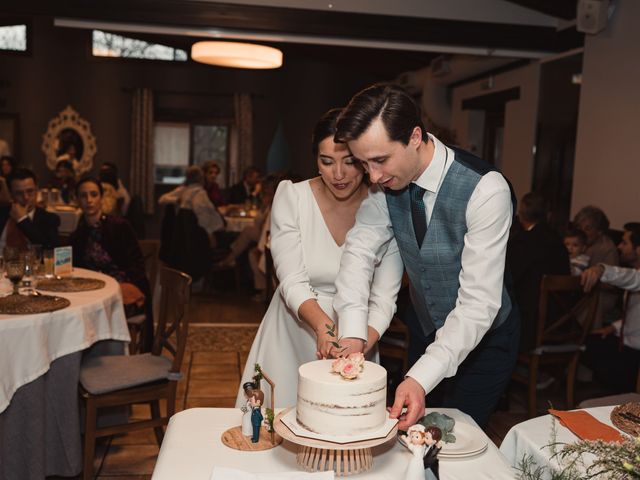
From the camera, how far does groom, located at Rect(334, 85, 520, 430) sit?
1.56 meters

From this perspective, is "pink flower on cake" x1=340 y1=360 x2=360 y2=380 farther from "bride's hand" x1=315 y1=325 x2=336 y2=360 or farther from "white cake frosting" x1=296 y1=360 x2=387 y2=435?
"bride's hand" x1=315 y1=325 x2=336 y2=360

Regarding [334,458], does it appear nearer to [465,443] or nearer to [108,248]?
[465,443]

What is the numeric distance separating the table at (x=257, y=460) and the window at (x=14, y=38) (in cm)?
1176

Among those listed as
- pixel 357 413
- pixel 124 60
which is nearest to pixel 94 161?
pixel 124 60

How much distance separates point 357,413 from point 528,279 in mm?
2925

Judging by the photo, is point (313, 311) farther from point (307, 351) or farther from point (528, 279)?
point (528, 279)

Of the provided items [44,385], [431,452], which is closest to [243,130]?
[44,385]

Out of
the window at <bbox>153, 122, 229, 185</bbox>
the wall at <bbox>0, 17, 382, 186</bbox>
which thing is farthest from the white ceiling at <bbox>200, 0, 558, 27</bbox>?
the window at <bbox>153, 122, 229, 185</bbox>

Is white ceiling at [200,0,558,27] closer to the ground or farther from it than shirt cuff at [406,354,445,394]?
farther from it

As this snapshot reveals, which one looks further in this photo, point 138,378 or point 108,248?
point 108,248

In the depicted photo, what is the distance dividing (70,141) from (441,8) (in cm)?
784

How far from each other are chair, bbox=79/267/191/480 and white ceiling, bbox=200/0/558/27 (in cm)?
351

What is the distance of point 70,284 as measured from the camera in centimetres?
339

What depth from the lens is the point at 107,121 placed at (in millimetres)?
12219
